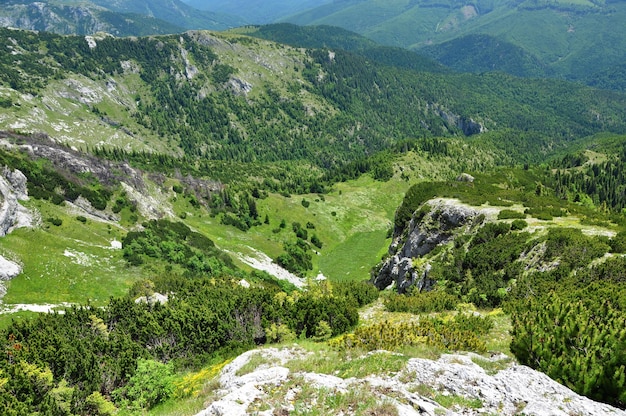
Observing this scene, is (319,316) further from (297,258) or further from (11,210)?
(297,258)

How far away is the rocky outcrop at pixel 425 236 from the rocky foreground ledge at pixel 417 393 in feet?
106

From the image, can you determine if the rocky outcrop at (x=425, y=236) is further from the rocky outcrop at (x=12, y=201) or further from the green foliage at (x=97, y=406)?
the rocky outcrop at (x=12, y=201)

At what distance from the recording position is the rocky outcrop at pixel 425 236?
2090 inches

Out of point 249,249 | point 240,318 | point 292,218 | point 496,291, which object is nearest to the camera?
point 240,318

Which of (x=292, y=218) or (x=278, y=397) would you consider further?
(x=292, y=218)

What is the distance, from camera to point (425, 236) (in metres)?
60.3

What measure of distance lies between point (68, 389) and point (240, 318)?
480 inches

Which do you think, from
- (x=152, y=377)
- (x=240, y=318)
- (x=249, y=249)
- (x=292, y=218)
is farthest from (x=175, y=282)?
(x=292, y=218)

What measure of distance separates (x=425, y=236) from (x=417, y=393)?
4846cm

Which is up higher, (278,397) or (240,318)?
(278,397)

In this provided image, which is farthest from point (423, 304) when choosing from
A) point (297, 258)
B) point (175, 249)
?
point (297, 258)

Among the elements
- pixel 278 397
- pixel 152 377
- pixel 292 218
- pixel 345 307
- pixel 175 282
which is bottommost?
pixel 292 218

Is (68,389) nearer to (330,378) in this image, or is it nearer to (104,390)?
(104,390)

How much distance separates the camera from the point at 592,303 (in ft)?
69.3
